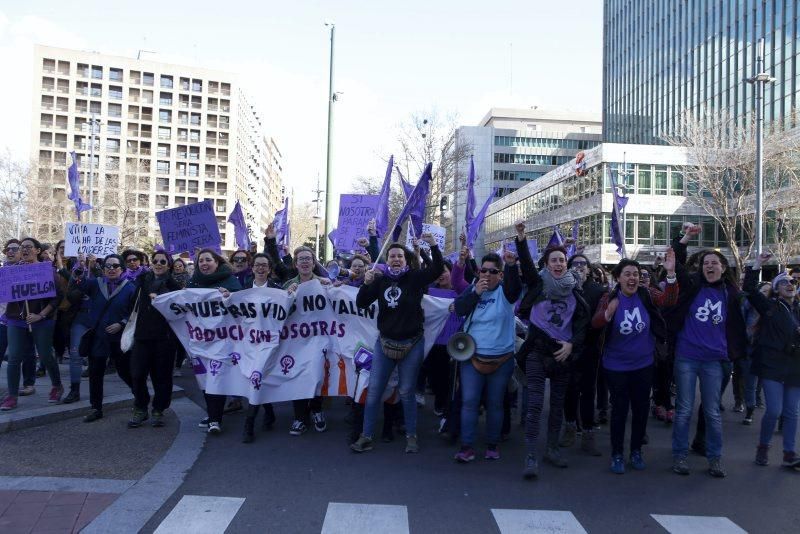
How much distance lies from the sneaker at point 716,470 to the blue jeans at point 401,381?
265 centimetres

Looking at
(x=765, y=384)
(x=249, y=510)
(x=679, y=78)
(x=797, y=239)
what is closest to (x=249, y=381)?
(x=249, y=510)

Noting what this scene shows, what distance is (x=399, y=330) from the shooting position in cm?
619

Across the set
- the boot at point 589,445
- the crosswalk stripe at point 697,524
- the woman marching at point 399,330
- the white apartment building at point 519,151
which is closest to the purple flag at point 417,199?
the woman marching at point 399,330

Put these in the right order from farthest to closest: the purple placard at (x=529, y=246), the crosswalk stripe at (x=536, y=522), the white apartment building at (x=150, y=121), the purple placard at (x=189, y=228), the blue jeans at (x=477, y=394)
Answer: the white apartment building at (x=150, y=121) → the purple placard at (x=189, y=228) → the purple placard at (x=529, y=246) → the blue jeans at (x=477, y=394) → the crosswalk stripe at (x=536, y=522)

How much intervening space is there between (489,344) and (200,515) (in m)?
2.77

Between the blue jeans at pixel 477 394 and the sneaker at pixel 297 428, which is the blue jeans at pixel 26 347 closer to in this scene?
the sneaker at pixel 297 428

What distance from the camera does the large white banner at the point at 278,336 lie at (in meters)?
6.94

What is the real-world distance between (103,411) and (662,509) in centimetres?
579

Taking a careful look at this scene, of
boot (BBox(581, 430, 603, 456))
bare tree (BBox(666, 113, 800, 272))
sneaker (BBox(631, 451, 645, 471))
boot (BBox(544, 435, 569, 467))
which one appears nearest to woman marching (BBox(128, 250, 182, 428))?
boot (BBox(544, 435, 569, 467))

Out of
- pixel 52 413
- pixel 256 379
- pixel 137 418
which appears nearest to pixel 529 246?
pixel 256 379

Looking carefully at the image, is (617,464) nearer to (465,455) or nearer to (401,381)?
(465,455)

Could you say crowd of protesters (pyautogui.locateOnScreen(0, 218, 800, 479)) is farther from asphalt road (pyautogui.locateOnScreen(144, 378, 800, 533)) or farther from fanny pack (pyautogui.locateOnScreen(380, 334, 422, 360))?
asphalt road (pyautogui.locateOnScreen(144, 378, 800, 533))

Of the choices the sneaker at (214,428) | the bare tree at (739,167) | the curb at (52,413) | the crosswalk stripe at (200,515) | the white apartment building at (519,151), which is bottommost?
the crosswalk stripe at (200,515)

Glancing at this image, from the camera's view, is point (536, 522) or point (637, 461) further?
point (637, 461)
